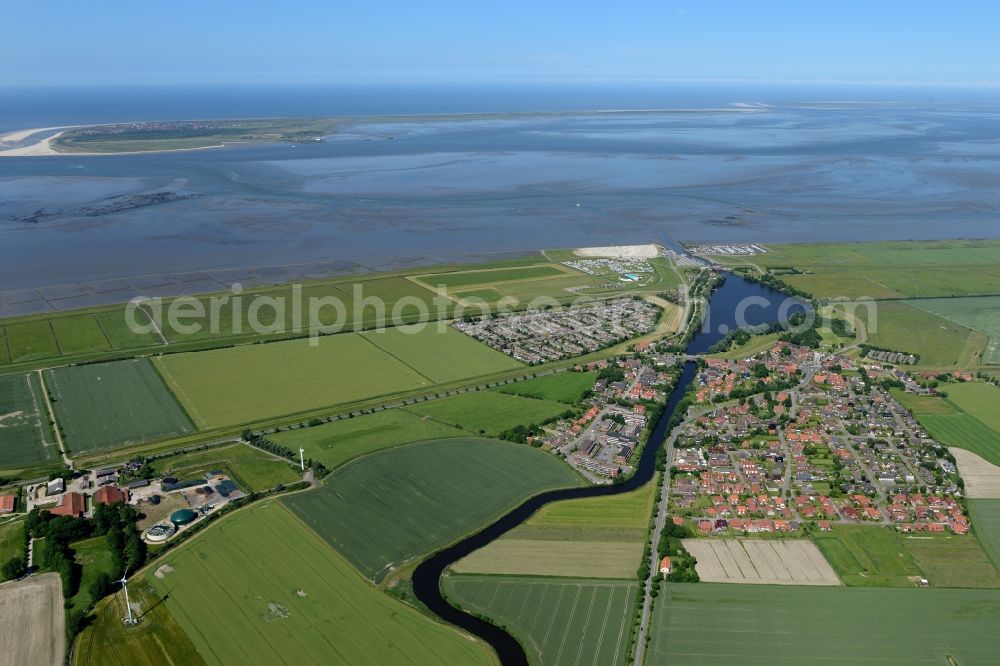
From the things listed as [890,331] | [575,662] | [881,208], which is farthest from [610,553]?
[881,208]

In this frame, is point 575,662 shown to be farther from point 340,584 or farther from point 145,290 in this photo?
point 145,290

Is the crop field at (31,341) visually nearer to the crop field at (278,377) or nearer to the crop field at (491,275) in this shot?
the crop field at (278,377)

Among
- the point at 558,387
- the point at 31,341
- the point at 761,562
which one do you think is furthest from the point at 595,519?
the point at 31,341

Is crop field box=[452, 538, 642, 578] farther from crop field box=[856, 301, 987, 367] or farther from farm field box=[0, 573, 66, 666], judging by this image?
crop field box=[856, 301, 987, 367]

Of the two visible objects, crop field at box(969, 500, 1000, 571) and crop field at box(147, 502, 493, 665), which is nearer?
crop field at box(147, 502, 493, 665)

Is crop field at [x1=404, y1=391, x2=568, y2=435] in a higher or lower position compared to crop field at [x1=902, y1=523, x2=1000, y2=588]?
higher

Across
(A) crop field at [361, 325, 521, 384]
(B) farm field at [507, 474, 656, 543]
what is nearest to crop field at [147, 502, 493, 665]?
(B) farm field at [507, 474, 656, 543]
